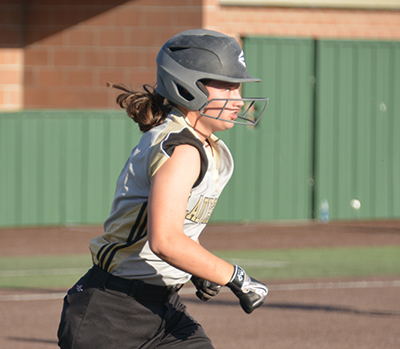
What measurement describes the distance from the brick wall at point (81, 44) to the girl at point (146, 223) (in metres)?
11.8

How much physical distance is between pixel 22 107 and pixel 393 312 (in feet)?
33.8

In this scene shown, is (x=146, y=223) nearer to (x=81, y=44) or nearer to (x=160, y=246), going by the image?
(x=160, y=246)

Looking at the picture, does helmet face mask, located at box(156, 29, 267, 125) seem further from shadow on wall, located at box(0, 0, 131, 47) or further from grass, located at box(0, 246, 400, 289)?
shadow on wall, located at box(0, 0, 131, 47)

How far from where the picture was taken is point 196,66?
2.84 meters

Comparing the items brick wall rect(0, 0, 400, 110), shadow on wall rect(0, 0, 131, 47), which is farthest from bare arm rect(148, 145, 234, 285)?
shadow on wall rect(0, 0, 131, 47)

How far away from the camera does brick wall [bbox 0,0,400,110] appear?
14719 mm

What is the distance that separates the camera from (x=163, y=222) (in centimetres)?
244

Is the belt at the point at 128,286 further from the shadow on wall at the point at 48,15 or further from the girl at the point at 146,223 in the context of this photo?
the shadow on wall at the point at 48,15

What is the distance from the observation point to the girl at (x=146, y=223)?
277 centimetres

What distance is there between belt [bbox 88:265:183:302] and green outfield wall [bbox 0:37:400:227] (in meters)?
11.3

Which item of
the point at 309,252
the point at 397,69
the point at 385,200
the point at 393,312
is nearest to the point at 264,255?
the point at 309,252

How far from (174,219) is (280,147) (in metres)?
12.4

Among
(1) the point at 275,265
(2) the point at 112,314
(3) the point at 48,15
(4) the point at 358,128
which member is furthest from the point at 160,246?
(3) the point at 48,15

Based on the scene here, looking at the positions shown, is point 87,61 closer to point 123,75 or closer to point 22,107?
point 123,75
